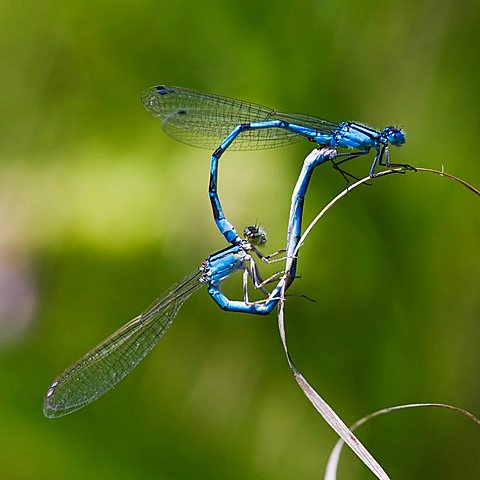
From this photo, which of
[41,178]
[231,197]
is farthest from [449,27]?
[41,178]

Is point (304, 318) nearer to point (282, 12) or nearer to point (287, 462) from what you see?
point (287, 462)

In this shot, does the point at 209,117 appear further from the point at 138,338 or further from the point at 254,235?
the point at 138,338

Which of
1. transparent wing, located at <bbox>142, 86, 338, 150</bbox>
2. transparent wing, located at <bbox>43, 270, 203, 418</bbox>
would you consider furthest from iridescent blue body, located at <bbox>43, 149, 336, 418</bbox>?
transparent wing, located at <bbox>142, 86, 338, 150</bbox>

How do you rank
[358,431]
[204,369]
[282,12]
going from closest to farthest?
1. [358,431]
2. [204,369]
3. [282,12]

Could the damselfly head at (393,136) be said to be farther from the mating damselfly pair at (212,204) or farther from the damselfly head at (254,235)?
the damselfly head at (254,235)

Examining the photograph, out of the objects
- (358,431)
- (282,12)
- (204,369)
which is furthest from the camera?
(282,12)

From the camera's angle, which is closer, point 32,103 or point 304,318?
point 304,318

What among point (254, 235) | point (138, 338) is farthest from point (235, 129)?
point (138, 338)
